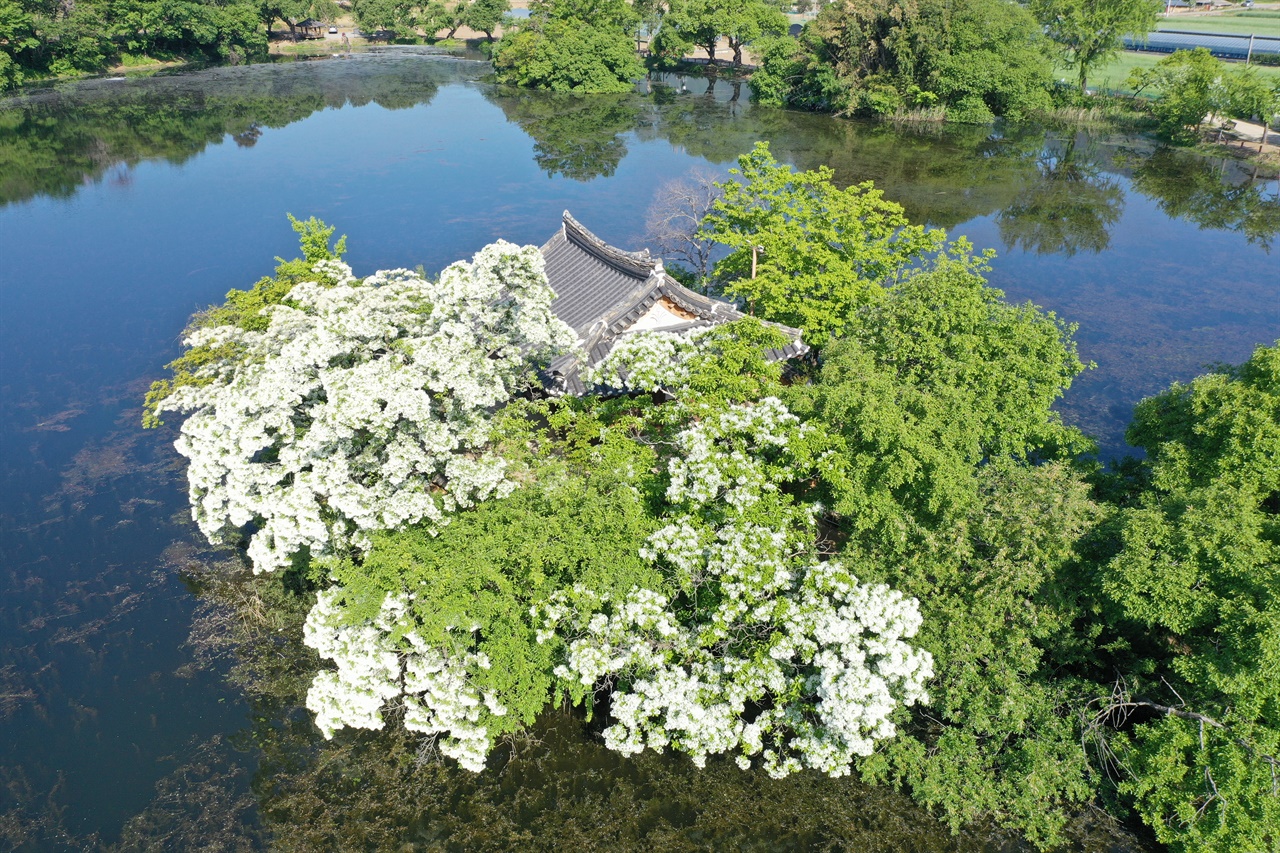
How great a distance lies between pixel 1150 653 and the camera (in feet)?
49.6

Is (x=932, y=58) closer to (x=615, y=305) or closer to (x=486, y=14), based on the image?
(x=615, y=305)

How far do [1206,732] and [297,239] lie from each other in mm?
42319

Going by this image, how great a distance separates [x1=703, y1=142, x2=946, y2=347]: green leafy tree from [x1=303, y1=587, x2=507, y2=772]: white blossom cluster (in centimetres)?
1430

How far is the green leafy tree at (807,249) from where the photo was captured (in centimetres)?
2406

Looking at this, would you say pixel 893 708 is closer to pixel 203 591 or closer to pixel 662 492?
pixel 662 492

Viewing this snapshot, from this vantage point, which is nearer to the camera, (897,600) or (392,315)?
(897,600)

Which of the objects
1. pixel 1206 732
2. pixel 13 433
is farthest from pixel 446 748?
pixel 13 433

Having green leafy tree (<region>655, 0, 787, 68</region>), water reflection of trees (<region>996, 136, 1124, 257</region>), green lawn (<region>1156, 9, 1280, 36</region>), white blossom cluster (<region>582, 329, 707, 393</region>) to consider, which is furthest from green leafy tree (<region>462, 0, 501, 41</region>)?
white blossom cluster (<region>582, 329, 707, 393</region>)

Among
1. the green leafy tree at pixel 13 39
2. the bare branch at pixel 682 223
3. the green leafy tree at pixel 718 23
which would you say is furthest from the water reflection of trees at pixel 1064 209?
the green leafy tree at pixel 13 39

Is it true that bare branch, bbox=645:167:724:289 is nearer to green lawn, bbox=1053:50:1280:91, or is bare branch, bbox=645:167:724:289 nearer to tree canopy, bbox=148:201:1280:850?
tree canopy, bbox=148:201:1280:850

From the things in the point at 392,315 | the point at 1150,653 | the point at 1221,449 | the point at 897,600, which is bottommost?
the point at 1150,653

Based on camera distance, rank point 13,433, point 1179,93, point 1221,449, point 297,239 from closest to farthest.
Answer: point 1221,449
point 13,433
point 297,239
point 1179,93

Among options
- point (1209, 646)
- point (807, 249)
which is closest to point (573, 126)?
point (807, 249)

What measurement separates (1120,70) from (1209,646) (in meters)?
78.1
